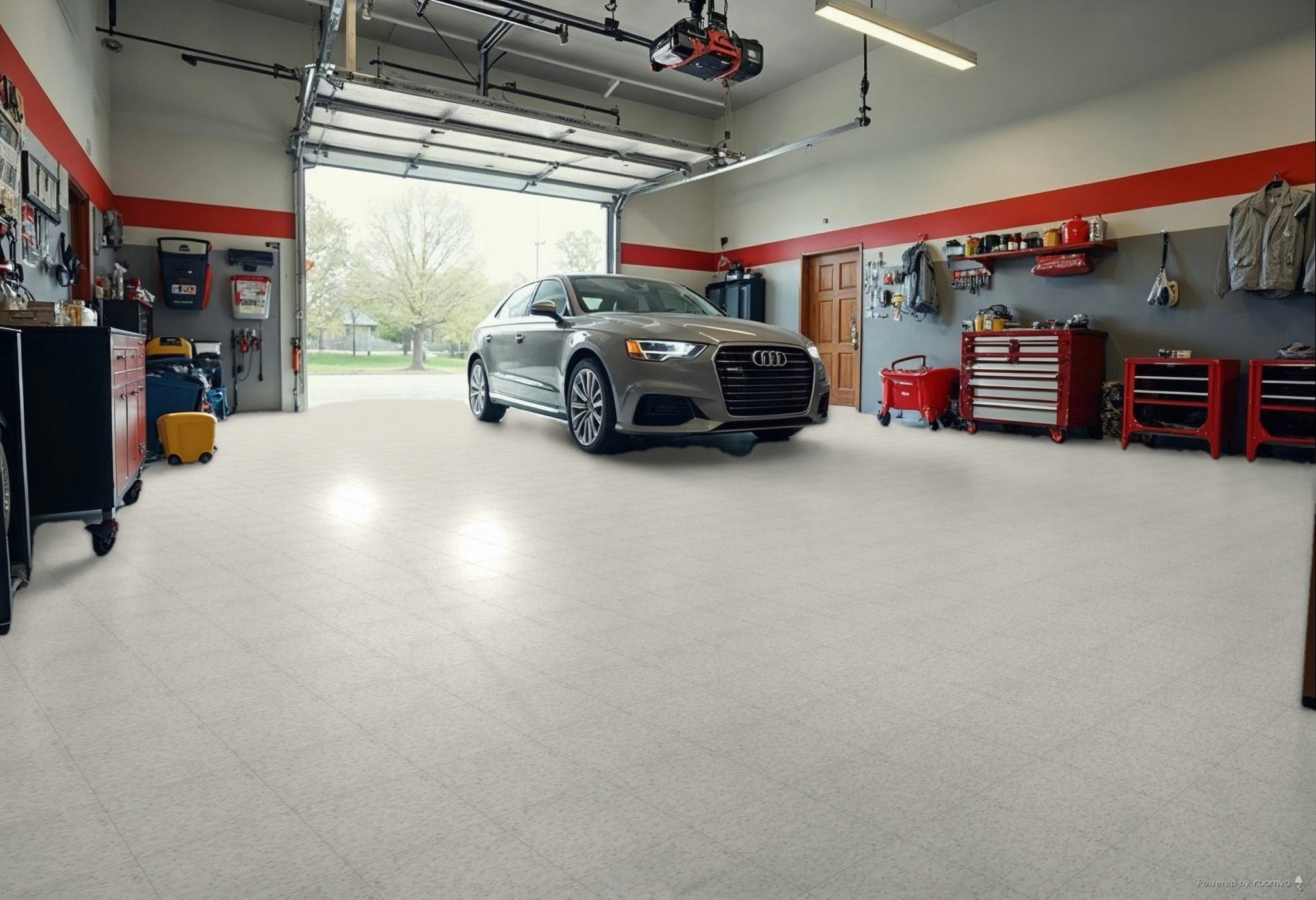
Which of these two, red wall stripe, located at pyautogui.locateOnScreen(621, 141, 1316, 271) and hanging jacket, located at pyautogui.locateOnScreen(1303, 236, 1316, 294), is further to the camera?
red wall stripe, located at pyautogui.locateOnScreen(621, 141, 1316, 271)

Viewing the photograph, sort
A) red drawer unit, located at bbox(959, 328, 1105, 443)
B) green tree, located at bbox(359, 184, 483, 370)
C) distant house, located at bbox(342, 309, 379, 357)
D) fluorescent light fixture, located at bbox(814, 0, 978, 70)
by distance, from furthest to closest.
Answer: distant house, located at bbox(342, 309, 379, 357)
green tree, located at bbox(359, 184, 483, 370)
red drawer unit, located at bbox(959, 328, 1105, 443)
fluorescent light fixture, located at bbox(814, 0, 978, 70)

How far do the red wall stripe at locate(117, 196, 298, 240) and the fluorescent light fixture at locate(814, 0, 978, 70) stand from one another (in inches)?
249

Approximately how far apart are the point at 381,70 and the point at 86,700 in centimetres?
936

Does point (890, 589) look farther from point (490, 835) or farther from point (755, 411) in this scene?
point (755, 411)

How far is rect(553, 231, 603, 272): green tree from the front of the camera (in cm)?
1220

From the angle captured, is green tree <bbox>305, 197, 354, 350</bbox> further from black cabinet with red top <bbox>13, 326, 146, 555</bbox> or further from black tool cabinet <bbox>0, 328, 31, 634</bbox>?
black tool cabinet <bbox>0, 328, 31, 634</bbox>

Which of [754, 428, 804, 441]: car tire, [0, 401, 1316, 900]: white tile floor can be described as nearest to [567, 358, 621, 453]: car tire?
[754, 428, 804, 441]: car tire

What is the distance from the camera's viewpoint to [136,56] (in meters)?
8.30

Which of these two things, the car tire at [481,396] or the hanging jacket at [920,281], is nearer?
the car tire at [481,396]

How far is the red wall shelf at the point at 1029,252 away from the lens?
7168 millimetres

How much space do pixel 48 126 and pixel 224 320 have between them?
143 inches

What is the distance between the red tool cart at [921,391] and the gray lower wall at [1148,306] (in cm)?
72

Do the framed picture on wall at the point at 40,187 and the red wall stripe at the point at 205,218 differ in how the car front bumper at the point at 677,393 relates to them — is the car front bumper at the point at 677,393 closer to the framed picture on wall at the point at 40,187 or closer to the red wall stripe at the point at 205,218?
the framed picture on wall at the point at 40,187

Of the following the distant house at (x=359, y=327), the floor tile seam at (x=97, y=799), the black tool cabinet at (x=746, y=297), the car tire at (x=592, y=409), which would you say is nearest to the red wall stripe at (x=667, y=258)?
the black tool cabinet at (x=746, y=297)
